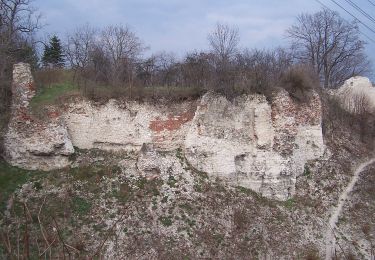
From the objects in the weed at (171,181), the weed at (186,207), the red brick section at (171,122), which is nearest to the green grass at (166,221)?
the weed at (186,207)

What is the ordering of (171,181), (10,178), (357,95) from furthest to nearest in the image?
1. (357,95)
2. (171,181)
3. (10,178)

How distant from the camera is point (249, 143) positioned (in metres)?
21.0

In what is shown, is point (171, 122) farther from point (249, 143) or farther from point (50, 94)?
point (50, 94)

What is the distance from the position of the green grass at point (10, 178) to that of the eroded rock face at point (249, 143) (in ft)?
22.6

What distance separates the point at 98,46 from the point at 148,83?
10.2m

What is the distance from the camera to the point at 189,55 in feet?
83.6

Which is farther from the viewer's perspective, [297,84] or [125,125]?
[297,84]

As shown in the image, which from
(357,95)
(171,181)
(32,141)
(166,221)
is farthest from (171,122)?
(357,95)

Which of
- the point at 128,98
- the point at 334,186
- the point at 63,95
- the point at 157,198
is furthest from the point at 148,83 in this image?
the point at 334,186

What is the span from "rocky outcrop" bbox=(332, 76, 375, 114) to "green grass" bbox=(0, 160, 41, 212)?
18.4 metres

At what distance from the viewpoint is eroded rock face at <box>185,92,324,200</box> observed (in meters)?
20.4

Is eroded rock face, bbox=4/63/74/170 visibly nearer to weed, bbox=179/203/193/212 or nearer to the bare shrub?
weed, bbox=179/203/193/212

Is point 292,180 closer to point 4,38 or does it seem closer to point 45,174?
point 45,174

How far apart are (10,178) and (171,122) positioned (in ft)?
23.6
